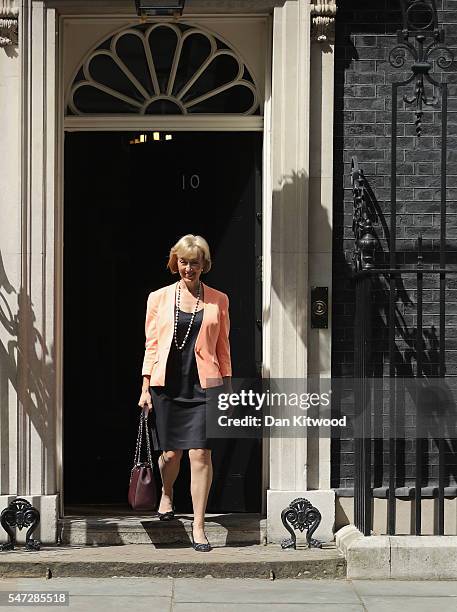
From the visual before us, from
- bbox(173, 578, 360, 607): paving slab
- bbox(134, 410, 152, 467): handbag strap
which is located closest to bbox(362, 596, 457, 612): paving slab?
bbox(173, 578, 360, 607): paving slab

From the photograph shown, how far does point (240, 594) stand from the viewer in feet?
27.0

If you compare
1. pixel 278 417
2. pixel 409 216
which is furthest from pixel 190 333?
pixel 409 216

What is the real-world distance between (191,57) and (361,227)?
6.21ft

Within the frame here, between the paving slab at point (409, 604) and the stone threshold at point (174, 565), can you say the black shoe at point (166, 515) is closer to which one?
the stone threshold at point (174, 565)

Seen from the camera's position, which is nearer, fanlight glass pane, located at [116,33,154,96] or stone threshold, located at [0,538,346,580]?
stone threshold, located at [0,538,346,580]

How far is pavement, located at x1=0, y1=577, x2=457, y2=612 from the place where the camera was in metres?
7.89

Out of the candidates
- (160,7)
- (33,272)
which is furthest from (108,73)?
(33,272)

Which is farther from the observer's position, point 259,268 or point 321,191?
point 259,268

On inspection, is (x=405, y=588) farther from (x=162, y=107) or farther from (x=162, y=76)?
(x=162, y=76)

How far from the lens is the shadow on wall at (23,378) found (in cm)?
921

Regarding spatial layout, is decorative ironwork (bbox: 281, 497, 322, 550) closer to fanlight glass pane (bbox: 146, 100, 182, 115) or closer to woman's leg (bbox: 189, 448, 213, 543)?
woman's leg (bbox: 189, 448, 213, 543)

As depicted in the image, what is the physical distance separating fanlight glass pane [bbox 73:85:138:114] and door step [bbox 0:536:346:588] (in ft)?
10.1

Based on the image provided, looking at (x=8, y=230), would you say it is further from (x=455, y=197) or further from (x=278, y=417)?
(x=455, y=197)

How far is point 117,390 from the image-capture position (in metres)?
10.1
